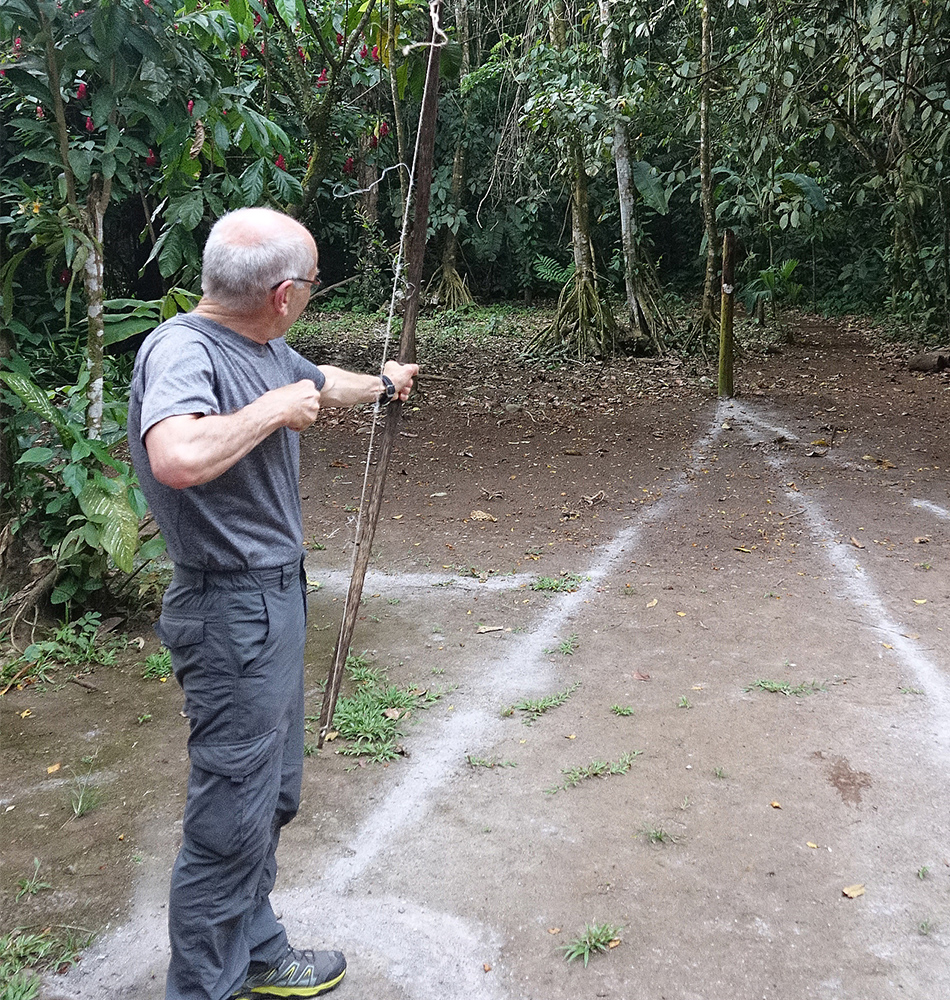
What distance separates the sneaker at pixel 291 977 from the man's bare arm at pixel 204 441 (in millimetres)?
1223

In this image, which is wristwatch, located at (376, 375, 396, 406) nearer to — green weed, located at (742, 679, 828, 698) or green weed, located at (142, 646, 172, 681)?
green weed, located at (142, 646, 172, 681)

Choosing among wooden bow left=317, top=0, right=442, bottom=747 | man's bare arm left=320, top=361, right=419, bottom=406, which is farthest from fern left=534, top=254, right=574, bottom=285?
man's bare arm left=320, top=361, right=419, bottom=406

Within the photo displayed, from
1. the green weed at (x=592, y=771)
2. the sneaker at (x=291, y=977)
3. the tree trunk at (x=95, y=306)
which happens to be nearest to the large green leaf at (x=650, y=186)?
the tree trunk at (x=95, y=306)

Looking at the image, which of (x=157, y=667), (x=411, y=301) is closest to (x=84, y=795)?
(x=157, y=667)

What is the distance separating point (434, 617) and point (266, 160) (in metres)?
2.52

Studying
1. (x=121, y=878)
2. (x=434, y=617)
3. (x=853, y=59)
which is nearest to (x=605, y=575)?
(x=434, y=617)

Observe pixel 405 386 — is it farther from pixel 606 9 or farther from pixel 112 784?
pixel 606 9

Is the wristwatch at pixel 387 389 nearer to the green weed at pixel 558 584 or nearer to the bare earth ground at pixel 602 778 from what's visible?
the bare earth ground at pixel 602 778

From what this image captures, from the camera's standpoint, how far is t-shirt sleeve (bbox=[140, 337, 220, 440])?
173 cm

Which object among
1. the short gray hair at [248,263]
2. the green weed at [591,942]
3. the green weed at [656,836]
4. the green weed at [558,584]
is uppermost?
the short gray hair at [248,263]

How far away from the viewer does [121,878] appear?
2654 mm

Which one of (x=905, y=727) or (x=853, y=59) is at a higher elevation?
(x=853, y=59)

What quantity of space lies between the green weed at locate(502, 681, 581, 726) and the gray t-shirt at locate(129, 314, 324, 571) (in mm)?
1774

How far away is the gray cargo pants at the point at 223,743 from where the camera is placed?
194 cm
